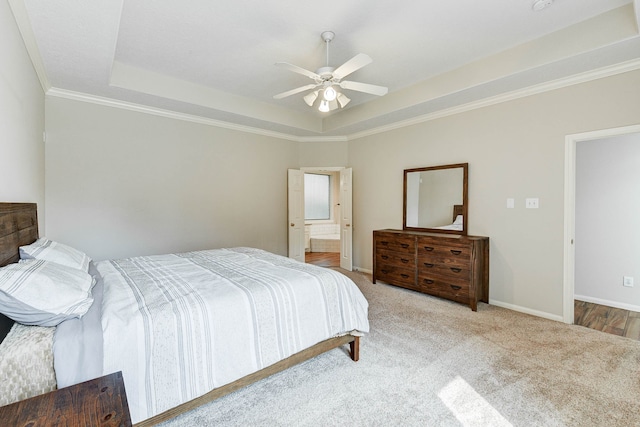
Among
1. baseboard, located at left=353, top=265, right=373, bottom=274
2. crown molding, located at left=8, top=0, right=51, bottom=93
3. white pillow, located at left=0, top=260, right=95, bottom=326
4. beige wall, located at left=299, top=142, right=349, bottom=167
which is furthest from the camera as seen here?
beige wall, located at left=299, top=142, right=349, bottom=167

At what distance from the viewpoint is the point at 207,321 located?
1.65m

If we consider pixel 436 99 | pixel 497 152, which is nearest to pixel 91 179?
pixel 436 99

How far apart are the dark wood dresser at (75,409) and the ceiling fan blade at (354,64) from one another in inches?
94.7

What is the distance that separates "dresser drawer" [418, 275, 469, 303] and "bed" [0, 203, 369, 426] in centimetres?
173

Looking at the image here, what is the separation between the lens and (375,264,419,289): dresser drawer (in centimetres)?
404

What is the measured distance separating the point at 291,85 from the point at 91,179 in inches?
105

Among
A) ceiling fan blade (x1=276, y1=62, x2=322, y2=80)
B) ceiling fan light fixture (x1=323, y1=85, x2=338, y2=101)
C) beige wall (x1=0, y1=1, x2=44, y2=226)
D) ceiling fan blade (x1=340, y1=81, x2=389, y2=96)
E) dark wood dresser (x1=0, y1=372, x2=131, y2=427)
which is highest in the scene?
ceiling fan blade (x1=276, y1=62, x2=322, y2=80)

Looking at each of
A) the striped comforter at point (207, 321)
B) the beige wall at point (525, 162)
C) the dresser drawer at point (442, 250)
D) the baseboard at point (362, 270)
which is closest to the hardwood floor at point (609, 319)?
the beige wall at point (525, 162)

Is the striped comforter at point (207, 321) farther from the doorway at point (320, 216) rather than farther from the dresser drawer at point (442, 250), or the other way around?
the doorway at point (320, 216)

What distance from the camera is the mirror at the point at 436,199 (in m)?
3.94

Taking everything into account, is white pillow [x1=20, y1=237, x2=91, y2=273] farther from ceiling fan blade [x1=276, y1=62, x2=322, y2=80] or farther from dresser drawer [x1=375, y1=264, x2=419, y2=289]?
dresser drawer [x1=375, y1=264, x2=419, y2=289]

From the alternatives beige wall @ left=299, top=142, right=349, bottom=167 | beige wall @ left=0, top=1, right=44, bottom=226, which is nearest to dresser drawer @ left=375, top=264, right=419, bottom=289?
beige wall @ left=299, top=142, right=349, bottom=167

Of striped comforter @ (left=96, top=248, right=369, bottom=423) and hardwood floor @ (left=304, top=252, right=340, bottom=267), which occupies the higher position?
striped comforter @ (left=96, top=248, right=369, bottom=423)

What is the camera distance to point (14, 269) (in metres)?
1.40
